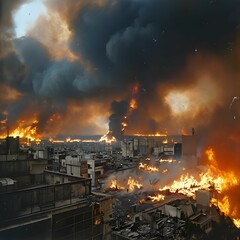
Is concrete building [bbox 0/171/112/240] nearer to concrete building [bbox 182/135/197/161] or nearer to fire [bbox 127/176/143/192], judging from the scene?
fire [bbox 127/176/143/192]

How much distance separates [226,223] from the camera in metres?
24.9

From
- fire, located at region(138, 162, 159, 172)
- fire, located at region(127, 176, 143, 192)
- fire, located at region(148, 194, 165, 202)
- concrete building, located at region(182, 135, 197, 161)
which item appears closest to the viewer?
fire, located at region(148, 194, 165, 202)

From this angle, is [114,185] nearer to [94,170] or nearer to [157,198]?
[94,170]

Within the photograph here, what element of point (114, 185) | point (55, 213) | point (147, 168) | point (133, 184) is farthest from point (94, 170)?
point (55, 213)

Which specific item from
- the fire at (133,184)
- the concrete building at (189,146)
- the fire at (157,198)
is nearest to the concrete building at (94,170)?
the fire at (133,184)

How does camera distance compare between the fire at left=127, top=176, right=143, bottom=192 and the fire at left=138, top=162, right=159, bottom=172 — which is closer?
the fire at left=127, top=176, right=143, bottom=192

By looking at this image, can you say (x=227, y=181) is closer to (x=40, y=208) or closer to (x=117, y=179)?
(x=117, y=179)

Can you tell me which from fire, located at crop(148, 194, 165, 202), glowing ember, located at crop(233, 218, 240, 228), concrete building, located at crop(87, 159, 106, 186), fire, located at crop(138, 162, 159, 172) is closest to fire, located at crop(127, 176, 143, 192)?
concrete building, located at crop(87, 159, 106, 186)

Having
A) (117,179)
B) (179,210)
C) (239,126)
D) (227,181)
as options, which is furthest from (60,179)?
(239,126)

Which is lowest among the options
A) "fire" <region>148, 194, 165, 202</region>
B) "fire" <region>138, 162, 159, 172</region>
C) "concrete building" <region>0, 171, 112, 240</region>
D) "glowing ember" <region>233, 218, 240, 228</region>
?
"glowing ember" <region>233, 218, 240, 228</region>

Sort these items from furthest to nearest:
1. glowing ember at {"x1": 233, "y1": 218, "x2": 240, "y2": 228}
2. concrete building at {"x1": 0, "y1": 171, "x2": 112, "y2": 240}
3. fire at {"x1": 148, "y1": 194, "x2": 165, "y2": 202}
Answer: fire at {"x1": 148, "y1": 194, "x2": 165, "y2": 202}
glowing ember at {"x1": 233, "y1": 218, "x2": 240, "y2": 228}
concrete building at {"x1": 0, "y1": 171, "x2": 112, "y2": 240}

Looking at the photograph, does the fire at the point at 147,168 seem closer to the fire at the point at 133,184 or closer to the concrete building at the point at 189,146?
the fire at the point at 133,184

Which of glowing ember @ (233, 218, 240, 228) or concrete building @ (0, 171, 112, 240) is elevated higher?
concrete building @ (0, 171, 112, 240)

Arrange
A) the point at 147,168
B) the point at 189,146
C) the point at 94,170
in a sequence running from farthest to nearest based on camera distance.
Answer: the point at 189,146 < the point at 147,168 < the point at 94,170
